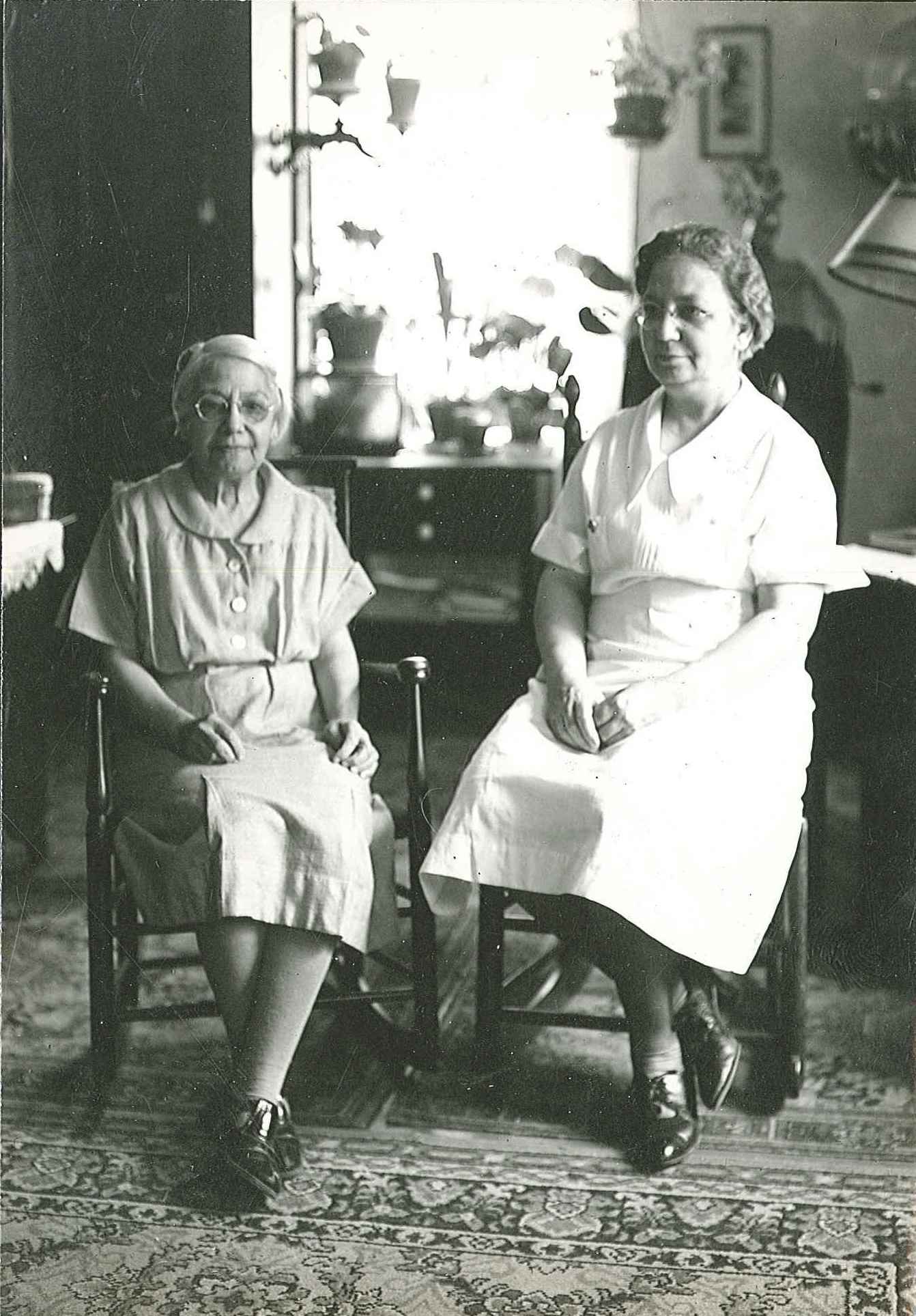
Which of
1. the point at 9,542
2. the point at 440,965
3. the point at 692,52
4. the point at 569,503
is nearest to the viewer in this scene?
the point at 692,52

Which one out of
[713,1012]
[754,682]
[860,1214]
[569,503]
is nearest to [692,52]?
[569,503]

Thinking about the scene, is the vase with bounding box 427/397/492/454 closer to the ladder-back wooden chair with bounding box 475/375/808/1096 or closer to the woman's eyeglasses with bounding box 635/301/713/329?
the woman's eyeglasses with bounding box 635/301/713/329

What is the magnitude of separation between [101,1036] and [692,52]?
58.2 inches

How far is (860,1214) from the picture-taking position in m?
1.84

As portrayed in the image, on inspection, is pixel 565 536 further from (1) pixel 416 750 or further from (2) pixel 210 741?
(2) pixel 210 741

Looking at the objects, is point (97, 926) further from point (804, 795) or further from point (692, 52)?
point (692, 52)

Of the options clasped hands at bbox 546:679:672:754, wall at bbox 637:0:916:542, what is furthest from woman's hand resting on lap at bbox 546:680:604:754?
wall at bbox 637:0:916:542

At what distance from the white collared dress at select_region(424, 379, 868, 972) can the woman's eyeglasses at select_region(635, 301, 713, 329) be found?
0.09m

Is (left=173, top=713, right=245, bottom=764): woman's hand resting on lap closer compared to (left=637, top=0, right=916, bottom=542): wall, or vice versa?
(left=637, top=0, right=916, bottom=542): wall

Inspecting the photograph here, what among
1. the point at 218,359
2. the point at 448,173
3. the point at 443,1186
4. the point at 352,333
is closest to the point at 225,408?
the point at 218,359

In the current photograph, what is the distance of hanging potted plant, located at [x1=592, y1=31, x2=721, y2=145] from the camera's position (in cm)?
173

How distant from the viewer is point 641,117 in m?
1.75

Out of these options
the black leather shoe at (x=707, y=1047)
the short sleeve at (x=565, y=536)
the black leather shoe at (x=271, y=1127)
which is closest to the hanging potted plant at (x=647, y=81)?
the short sleeve at (x=565, y=536)

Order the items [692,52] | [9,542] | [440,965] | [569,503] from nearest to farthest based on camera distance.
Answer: [692,52]
[9,542]
[569,503]
[440,965]
